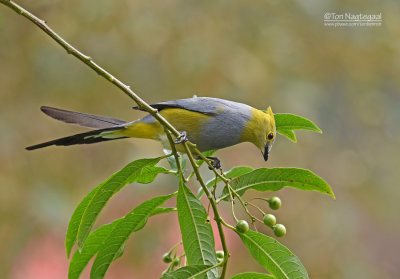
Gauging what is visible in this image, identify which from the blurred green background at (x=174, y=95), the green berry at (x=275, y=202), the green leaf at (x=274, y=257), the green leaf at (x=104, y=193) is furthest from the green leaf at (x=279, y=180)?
the blurred green background at (x=174, y=95)

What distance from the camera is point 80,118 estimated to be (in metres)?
2.38

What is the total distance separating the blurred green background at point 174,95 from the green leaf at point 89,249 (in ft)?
8.30

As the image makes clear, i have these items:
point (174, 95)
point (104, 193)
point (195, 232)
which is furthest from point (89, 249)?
point (174, 95)

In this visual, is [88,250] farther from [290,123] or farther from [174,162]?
[290,123]

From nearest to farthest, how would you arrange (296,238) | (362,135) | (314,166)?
1. (296,238)
2. (314,166)
3. (362,135)

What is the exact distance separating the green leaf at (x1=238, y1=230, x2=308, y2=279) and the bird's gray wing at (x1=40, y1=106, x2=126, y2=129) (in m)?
0.88

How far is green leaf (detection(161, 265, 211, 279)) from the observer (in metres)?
1.75

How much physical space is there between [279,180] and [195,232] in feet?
1.26

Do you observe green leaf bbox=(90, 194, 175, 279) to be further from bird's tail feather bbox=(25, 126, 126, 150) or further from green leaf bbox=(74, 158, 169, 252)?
bird's tail feather bbox=(25, 126, 126, 150)

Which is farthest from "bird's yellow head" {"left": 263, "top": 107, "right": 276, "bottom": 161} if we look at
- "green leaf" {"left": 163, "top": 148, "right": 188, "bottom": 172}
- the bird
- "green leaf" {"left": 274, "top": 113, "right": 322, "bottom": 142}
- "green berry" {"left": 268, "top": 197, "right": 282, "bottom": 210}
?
"green berry" {"left": 268, "top": 197, "right": 282, "bottom": 210}

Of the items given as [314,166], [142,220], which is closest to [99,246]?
[142,220]

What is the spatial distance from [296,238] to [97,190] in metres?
3.76

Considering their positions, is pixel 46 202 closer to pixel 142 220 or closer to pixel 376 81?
pixel 142 220

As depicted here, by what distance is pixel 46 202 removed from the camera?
470 centimetres
